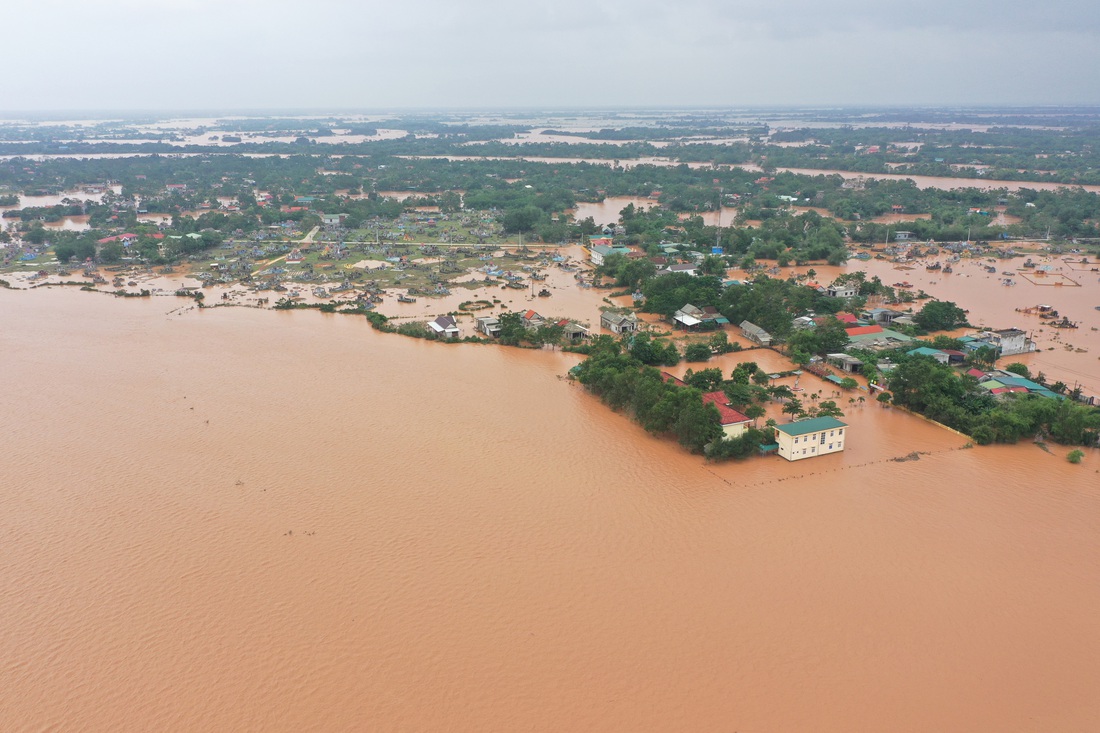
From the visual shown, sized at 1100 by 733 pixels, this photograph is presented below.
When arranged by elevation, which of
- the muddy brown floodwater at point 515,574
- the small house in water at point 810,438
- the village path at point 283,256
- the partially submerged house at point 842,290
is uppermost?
the village path at point 283,256

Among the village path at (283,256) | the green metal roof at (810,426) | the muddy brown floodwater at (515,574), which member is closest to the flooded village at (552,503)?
the muddy brown floodwater at (515,574)

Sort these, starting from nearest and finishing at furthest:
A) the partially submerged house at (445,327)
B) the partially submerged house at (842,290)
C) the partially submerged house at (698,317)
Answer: the partially submerged house at (445,327), the partially submerged house at (698,317), the partially submerged house at (842,290)

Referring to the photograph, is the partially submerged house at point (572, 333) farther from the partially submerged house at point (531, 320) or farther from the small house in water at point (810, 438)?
the small house in water at point (810, 438)

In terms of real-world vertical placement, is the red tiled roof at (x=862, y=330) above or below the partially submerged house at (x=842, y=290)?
below

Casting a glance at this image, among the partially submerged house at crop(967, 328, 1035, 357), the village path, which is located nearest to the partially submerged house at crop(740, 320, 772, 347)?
the partially submerged house at crop(967, 328, 1035, 357)

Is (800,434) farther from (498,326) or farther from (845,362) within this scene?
(498,326)

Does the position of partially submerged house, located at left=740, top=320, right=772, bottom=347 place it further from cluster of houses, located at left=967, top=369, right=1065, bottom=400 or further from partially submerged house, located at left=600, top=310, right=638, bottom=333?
cluster of houses, located at left=967, top=369, right=1065, bottom=400

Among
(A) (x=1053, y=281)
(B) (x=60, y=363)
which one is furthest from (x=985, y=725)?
(A) (x=1053, y=281)
